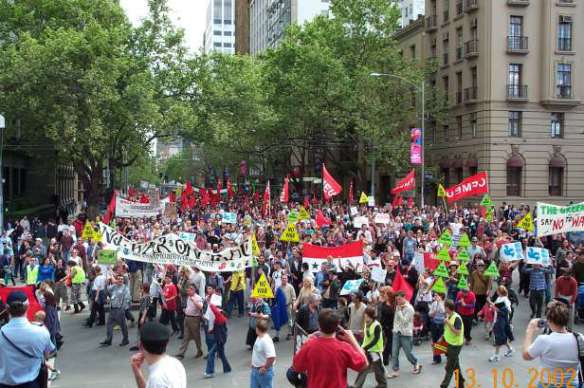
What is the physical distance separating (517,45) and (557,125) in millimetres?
5676

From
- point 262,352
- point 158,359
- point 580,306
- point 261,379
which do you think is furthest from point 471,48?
point 158,359

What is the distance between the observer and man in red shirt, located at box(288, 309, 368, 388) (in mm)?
→ 5379

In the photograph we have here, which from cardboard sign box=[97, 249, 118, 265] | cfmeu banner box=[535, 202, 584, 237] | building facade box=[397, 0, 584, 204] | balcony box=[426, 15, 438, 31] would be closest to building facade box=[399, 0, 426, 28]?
balcony box=[426, 15, 438, 31]

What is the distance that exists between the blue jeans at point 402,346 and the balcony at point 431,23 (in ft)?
135

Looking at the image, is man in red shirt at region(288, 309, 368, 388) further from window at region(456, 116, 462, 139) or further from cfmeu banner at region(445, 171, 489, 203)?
window at region(456, 116, 462, 139)

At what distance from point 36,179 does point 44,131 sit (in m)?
17.7

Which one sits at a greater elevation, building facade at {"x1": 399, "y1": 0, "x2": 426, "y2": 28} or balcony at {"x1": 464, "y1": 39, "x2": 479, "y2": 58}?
building facade at {"x1": 399, "y1": 0, "x2": 426, "y2": 28}

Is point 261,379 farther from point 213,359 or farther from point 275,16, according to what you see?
point 275,16

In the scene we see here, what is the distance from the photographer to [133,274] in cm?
1744

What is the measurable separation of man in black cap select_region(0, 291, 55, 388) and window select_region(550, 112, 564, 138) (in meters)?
41.4

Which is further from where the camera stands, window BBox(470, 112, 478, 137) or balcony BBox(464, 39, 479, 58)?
window BBox(470, 112, 478, 137)

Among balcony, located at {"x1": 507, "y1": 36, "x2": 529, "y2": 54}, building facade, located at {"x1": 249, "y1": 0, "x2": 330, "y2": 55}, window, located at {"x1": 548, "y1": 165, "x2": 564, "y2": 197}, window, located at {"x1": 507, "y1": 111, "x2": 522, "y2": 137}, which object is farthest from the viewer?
building facade, located at {"x1": 249, "y1": 0, "x2": 330, "y2": 55}

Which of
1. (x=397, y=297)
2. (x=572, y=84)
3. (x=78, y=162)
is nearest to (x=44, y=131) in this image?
(x=78, y=162)

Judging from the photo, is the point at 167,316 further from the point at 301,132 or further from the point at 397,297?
the point at 301,132
